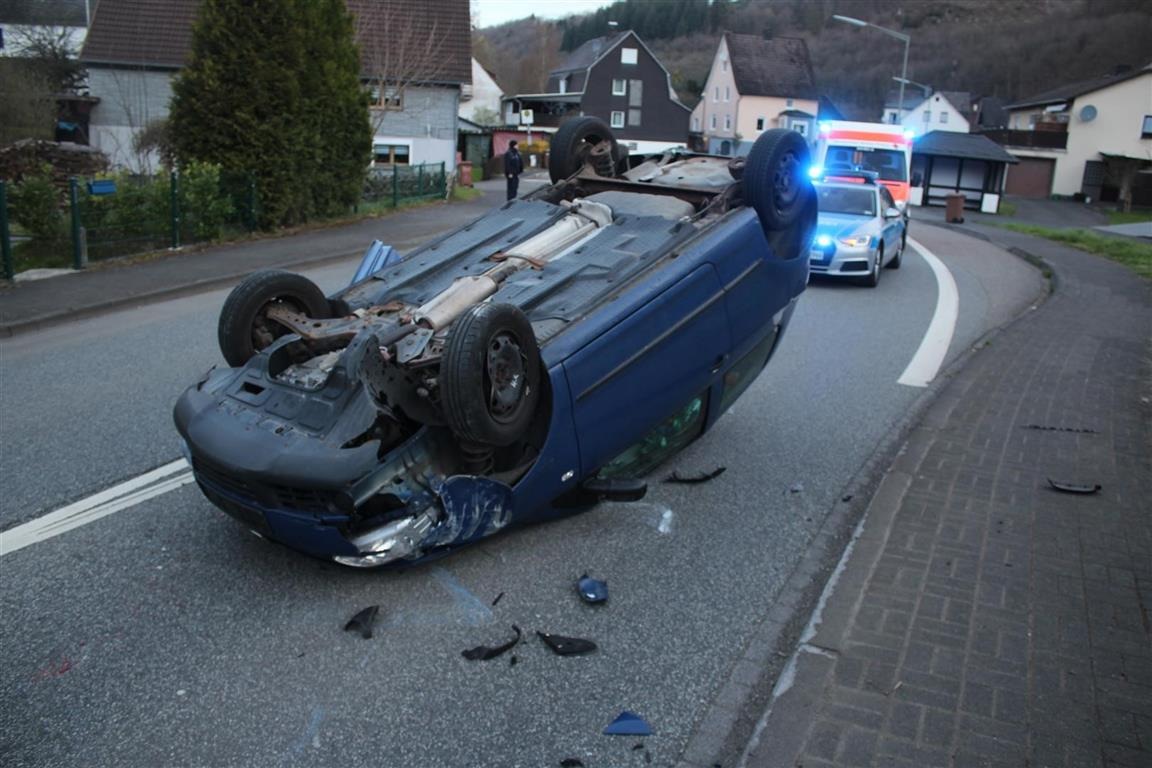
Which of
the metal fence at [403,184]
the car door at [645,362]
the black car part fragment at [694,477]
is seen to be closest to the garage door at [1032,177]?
the metal fence at [403,184]

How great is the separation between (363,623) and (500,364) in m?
1.34

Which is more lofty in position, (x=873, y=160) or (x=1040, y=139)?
(x=1040, y=139)

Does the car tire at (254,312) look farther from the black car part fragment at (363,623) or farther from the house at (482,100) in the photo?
the house at (482,100)

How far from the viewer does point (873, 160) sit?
78.8ft

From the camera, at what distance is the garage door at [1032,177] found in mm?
61719

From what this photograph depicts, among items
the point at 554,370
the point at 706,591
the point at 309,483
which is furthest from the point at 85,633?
the point at 706,591

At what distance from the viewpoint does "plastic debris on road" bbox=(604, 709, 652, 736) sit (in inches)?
147

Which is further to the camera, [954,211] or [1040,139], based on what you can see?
[1040,139]

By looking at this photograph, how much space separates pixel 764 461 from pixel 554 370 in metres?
2.61

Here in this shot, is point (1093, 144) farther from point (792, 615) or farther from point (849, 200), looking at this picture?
point (792, 615)

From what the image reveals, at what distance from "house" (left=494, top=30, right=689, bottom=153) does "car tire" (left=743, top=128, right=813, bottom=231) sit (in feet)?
216

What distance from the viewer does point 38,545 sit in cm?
508

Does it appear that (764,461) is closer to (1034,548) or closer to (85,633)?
(1034,548)

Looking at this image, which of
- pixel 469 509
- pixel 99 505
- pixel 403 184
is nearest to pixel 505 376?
pixel 469 509
